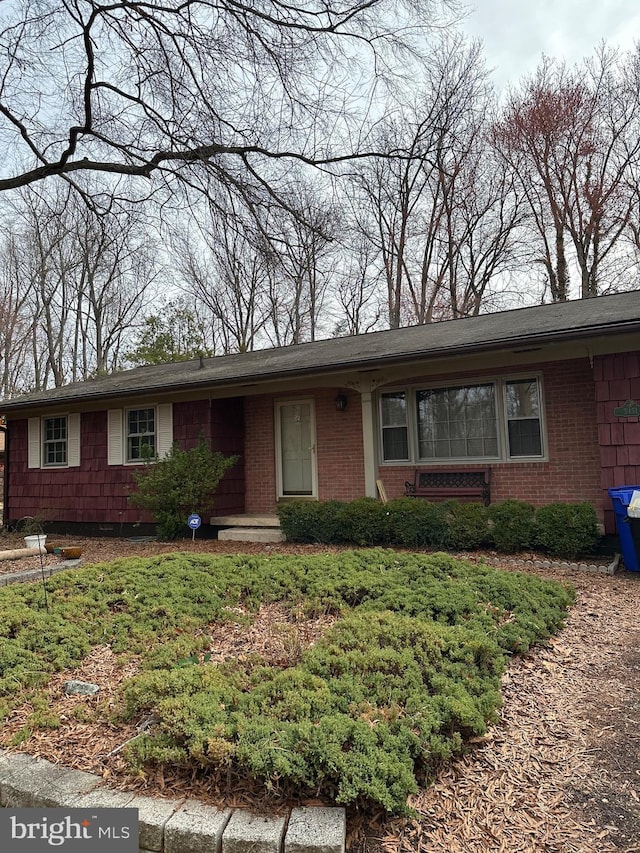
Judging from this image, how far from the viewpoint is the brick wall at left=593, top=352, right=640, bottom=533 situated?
6.66m

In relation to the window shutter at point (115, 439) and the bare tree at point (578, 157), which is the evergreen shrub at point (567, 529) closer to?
the window shutter at point (115, 439)

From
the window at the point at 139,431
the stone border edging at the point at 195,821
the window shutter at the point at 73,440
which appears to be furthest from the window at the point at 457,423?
the window shutter at the point at 73,440

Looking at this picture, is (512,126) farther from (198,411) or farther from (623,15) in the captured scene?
(198,411)

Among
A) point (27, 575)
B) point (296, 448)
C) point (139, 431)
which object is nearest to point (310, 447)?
point (296, 448)

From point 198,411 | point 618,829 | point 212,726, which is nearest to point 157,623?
point 212,726

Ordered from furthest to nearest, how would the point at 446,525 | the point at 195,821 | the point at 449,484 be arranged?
the point at 449,484
the point at 446,525
the point at 195,821

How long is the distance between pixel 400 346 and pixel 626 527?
403 cm

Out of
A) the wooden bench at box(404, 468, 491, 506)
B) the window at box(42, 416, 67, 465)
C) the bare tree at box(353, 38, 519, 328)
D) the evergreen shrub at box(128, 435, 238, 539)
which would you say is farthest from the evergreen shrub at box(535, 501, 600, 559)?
the bare tree at box(353, 38, 519, 328)

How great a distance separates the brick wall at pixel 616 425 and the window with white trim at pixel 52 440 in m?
9.85

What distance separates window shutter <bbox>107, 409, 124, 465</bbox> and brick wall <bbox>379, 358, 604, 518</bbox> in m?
7.10

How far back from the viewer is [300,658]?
333 centimetres

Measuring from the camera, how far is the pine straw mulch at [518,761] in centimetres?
205

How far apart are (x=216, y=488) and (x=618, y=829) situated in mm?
8292

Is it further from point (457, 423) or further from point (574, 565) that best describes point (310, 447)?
point (574, 565)
